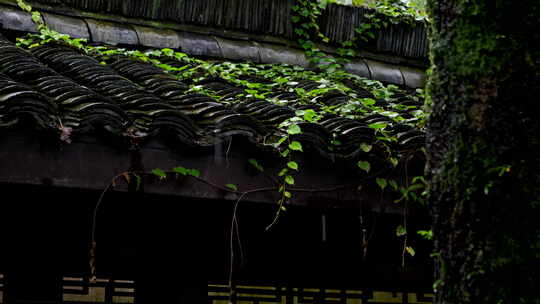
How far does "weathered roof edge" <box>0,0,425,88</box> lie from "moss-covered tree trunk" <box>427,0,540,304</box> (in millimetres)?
4249

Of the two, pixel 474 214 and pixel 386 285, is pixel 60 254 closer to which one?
pixel 386 285

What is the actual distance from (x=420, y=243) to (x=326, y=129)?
67.6 inches

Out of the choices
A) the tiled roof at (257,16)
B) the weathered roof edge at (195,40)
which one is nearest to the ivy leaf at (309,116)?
the weathered roof edge at (195,40)

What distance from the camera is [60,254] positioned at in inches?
167

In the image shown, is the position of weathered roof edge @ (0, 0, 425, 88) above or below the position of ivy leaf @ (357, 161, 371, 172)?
above

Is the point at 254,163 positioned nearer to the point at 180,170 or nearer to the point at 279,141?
the point at 279,141

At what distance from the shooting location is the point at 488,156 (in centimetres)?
233

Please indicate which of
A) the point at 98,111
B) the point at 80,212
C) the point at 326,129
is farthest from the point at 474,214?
the point at 80,212

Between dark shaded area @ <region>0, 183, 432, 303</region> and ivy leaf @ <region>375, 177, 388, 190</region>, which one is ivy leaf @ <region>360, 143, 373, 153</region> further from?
dark shaded area @ <region>0, 183, 432, 303</region>

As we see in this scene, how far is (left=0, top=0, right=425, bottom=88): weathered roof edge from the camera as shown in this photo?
6141 millimetres

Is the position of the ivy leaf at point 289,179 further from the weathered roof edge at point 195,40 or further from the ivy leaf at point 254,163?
the weathered roof edge at point 195,40

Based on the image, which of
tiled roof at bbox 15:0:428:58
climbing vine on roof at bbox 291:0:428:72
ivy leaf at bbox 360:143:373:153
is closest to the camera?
ivy leaf at bbox 360:143:373:153

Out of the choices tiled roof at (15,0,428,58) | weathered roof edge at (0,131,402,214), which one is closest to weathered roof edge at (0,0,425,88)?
tiled roof at (15,0,428,58)

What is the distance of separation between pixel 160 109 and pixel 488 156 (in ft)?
5.13
